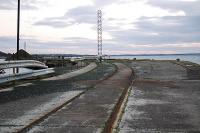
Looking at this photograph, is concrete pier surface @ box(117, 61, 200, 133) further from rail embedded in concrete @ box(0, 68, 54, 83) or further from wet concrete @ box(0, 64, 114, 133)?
rail embedded in concrete @ box(0, 68, 54, 83)

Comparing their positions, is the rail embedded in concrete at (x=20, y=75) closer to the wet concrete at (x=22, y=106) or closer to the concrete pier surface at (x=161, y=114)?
the wet concrete at (x=22, y=106)

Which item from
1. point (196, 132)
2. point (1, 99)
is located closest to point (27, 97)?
point (1, 99)

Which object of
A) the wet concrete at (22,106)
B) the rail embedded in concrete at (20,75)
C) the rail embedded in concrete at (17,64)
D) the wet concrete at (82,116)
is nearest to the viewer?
the wet concrete at (82,116)

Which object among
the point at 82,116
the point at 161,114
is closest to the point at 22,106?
the point at 82,116

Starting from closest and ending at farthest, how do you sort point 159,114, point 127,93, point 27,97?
point 159,114, point 27,97, point 127,93

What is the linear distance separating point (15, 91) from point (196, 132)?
445 inches

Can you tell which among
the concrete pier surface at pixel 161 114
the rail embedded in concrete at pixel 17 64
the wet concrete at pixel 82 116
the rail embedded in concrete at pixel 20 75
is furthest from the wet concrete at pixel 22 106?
the rail embedded in concrete at pixel 17 64

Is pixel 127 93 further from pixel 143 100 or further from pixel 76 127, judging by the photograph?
pixel 76 127

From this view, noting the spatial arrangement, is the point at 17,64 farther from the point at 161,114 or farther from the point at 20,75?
the point at 161,114

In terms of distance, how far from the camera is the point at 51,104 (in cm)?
1408

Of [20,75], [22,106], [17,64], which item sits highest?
[17,64]

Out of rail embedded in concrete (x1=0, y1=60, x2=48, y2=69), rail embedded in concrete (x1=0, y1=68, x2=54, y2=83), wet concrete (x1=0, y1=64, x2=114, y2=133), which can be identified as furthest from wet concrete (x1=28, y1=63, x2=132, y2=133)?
rail embedded in concrete (x1=0, y1=60, x2=48, y2=69)

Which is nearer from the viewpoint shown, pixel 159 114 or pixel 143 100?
pixel 159 114

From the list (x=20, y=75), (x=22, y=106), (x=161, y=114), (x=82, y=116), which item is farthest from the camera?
(x=20, y=75)
